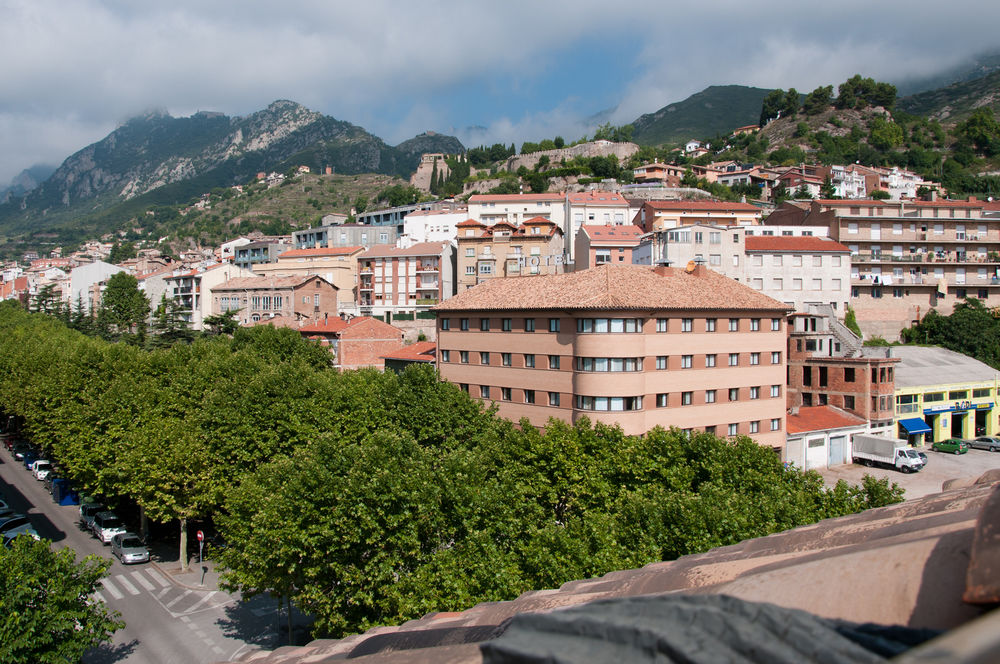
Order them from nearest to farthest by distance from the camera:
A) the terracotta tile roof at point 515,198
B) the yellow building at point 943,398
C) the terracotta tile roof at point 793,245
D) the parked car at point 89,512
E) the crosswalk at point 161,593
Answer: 1. the crosswalk at point 161,593
2. the parked car at point 89,512
3. the yellow building at point 943,398
4. the terracotta tile roof at point 793,245
5. the terracotta tile roof at point 515,198

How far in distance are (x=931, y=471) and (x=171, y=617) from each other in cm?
5099

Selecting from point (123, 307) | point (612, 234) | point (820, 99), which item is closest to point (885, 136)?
point (820, 99)

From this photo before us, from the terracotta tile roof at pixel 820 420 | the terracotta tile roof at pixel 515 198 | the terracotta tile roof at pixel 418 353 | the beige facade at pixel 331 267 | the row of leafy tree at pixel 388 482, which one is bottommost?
the terracotta tile roof at pixel 820 420

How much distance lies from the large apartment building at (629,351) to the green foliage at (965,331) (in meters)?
39.3

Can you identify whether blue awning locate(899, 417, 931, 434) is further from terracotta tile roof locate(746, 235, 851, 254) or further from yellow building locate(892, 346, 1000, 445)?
terracotta tile roof locate(746, 235, 851, 254)

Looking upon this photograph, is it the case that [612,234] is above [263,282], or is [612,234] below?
above

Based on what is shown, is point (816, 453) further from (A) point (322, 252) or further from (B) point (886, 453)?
(A) point (322, 252)

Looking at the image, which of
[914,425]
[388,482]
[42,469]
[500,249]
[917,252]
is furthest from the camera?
[500,249]

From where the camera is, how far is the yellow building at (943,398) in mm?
56625

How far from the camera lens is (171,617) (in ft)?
95.9

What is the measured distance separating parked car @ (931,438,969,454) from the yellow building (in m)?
1.52

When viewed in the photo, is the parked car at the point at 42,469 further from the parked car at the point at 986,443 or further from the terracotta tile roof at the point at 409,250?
the parked car at the point at 986,443

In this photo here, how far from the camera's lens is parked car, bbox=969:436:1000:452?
5602 centimetres

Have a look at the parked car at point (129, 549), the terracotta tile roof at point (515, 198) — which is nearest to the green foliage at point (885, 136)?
the terracotta tile roof at point (515, 198)
